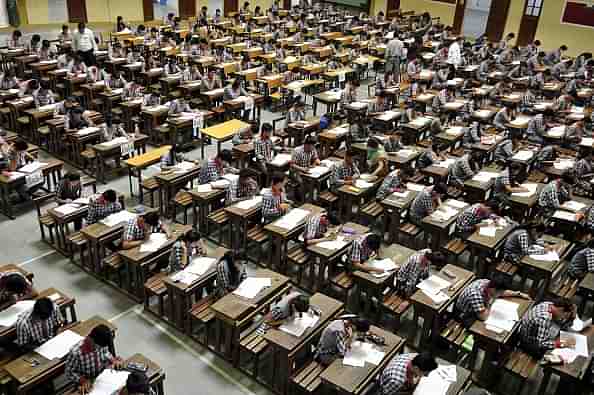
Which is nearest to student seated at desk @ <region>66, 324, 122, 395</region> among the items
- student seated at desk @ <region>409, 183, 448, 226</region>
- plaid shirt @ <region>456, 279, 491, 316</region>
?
plaid shirt @ <region>456, 279, 491, 316</region>

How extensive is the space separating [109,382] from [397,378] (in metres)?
3.21

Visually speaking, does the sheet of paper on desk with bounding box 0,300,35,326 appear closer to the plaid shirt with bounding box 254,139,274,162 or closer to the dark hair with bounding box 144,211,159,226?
the dark hair with bounding box 144,211,159,226

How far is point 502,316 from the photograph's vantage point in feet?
24.8

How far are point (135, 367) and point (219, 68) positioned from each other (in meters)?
13.3

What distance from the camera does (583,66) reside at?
21031 mm

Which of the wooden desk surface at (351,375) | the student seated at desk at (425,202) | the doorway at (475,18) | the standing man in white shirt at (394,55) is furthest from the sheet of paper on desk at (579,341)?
the doorway at (475,18)

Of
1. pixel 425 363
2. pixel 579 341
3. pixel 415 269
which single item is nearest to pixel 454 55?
pixel 415 269

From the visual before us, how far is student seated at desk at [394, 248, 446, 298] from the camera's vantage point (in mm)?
A: 8156

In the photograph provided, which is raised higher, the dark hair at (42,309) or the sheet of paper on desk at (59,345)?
the dark hair at (42,309)

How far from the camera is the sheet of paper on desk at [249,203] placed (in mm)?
9945

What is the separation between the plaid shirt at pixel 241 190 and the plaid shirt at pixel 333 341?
157 inches

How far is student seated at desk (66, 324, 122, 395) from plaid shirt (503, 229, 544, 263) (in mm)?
6272

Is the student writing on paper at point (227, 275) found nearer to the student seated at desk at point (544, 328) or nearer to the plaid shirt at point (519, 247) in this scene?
the student seated at desk at point (544, 328)

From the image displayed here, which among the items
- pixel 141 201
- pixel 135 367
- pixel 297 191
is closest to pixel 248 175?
pixel 297 191
